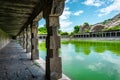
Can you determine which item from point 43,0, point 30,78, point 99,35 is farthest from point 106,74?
point 99,35

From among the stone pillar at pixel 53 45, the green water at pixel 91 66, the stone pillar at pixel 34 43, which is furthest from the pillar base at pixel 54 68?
the stone pillar at pixel 34 43

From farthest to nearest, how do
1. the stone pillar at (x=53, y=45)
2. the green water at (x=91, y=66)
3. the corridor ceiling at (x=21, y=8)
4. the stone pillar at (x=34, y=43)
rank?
1. the stone pillar at (x=34, y=43)
2. the green water at (x=91, y=66)
3. the corridor ceiling at (x=21, y=8)
4. the stone pillar at (x=53, y=45)

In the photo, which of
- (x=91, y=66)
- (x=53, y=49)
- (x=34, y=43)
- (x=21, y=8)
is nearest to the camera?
(x=53, y=49)

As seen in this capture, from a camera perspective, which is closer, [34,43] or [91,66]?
[34,43]

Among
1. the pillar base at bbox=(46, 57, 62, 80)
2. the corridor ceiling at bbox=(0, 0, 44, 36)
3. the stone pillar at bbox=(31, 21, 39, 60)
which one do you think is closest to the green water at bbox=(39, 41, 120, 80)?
the stone pillar at bbox=(31, 21, 39, 60)

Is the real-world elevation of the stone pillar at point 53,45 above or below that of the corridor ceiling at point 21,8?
below

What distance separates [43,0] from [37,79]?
2.27m

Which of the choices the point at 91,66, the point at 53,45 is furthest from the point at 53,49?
the point at 91,66

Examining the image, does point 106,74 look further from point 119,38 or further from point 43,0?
point 119,38

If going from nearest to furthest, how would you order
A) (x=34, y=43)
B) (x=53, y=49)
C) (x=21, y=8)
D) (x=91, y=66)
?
(x=53, y=49) → (x=21, y=8) → (x=34, y=43) → (x=91, y=66)

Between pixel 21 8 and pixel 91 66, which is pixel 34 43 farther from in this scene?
pixel 91 66

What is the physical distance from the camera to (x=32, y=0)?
5109 millimetres

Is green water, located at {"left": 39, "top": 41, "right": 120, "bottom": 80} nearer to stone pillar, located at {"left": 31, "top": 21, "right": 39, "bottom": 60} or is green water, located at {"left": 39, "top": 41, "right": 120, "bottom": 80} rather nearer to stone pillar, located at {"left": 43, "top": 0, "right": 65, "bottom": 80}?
stone pillar, located at {"left": 31, "top": 21, "right": 39, "bottom": 60}

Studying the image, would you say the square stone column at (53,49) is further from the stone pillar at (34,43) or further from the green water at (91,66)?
the stone pillar at (34,43)
